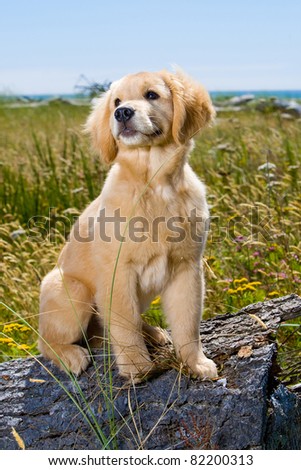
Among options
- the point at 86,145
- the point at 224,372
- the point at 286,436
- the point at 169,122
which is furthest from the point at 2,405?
the point at 86,145

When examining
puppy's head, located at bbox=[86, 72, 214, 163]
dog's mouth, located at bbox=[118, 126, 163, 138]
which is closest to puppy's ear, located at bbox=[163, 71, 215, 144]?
puppy's head, located at bbox=[86, 72, 214, 163]

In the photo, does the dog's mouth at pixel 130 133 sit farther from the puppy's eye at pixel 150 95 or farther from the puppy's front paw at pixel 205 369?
the puppy's front paw at pixel 205 369

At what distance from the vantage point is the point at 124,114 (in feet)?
9.80

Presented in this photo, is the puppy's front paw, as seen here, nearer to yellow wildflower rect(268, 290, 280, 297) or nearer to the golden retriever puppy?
the golden retriever puppy

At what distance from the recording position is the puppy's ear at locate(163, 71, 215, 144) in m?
3.12

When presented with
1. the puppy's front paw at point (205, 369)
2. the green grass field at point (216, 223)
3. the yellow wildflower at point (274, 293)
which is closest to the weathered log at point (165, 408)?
the puppy's front paw at point (205, 369)

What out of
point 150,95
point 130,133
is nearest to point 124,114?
point 130,133

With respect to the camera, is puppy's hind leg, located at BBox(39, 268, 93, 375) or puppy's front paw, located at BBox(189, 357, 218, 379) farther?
puppy's hind leg, located at BBox(39, 268, 93, 375)

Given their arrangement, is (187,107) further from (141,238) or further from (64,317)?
(64,317)

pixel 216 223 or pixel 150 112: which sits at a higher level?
pixel 150 112

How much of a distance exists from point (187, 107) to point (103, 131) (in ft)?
1.36

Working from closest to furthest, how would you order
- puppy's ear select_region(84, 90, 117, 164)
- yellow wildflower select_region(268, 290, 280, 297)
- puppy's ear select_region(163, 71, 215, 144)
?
puppy's ear select_region(163, 71, 215, 144)
puppy's ear select_region(84, 90, 117, 164)
yellow wildflower select_region(268, 290, 280, 297)

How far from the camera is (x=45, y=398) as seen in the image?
2979 millimetres
